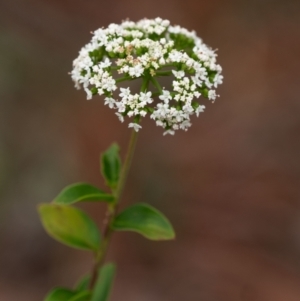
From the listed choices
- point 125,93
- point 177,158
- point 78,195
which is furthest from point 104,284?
point 177,158

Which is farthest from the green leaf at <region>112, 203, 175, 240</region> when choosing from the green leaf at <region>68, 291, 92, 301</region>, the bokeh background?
the bokeh background

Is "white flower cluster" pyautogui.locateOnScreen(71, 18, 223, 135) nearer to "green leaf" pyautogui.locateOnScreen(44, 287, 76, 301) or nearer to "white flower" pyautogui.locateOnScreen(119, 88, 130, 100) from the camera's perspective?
"white flower" pyautogui.locateOnScreen(119, 88, 130, 100)

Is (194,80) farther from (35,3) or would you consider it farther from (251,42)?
(35,3)

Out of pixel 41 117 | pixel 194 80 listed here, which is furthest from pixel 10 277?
pixel 194 80

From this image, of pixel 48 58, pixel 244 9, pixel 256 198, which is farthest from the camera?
pixel 244 9

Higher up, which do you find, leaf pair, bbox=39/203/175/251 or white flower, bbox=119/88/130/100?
white flower, bbox=119/88/130/100

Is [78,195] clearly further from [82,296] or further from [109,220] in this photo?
[82,296]
